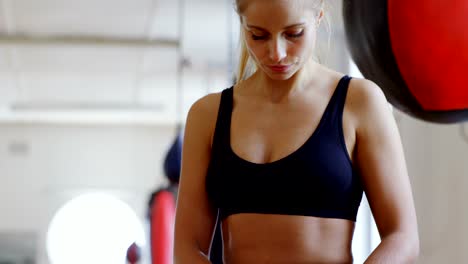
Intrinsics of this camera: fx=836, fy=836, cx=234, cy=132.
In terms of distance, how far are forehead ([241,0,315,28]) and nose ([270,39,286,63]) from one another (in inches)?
0.9

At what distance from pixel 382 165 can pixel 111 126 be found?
9.90 meters

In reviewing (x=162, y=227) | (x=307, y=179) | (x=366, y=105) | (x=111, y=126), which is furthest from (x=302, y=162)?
(x=111, y=126)

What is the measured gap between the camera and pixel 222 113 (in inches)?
51.8

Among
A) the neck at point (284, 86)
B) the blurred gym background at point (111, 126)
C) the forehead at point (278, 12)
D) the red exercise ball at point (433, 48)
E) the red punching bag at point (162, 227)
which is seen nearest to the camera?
the forehead at point (278, 12)

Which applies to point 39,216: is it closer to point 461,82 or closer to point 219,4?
point 219,4

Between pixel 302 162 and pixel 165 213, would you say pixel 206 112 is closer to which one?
pixel 302 162

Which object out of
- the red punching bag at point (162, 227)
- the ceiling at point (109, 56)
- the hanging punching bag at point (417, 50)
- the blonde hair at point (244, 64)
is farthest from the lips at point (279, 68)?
the ceiling at point (109, 56)

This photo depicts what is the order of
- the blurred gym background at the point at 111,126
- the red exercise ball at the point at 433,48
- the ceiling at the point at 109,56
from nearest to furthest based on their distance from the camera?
the red exercise ball at the point at 433,48, the blurred gym background at the point at 111,126, the ceiling at the point at 109,56

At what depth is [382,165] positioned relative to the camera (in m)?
1.21

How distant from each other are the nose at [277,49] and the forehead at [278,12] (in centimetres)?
2

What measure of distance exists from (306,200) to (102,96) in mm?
8240

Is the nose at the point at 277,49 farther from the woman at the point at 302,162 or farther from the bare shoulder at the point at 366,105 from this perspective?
the bare shoulder at the point at 366,105

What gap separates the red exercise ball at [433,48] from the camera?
4.55 feet

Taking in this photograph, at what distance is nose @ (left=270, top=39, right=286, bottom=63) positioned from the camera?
1.17 meters
